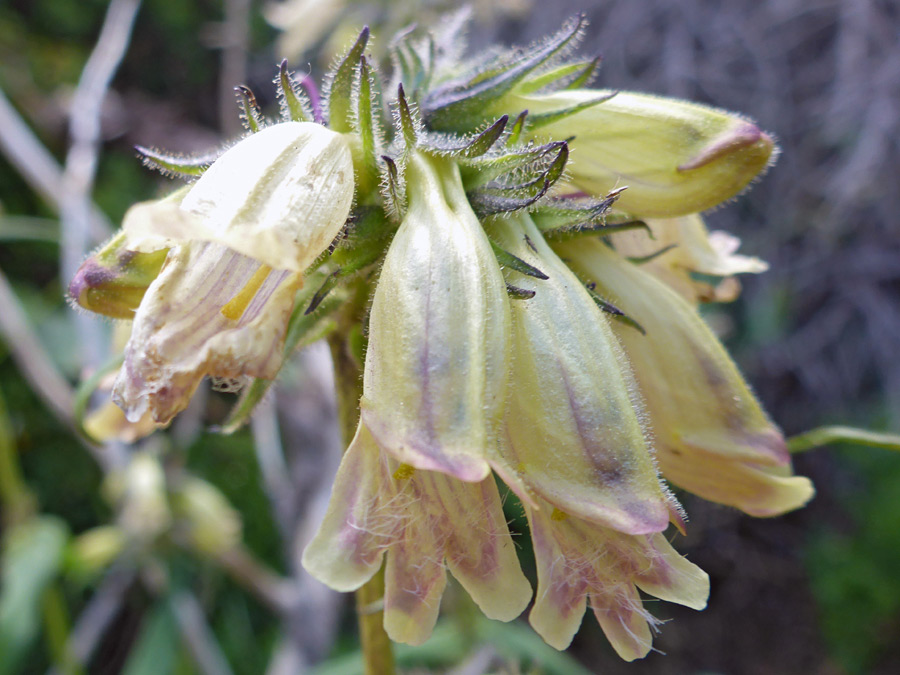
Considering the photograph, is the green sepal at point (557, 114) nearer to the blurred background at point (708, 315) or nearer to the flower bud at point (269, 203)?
the flower bud at point (269, 203)

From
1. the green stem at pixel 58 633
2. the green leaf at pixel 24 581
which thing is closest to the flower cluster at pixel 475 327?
the green leaf at pixel 24 581

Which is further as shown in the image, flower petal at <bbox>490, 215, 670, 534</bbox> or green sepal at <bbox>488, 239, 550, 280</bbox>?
green sepal at <bbox>488, 239, 550, 280</bbox>

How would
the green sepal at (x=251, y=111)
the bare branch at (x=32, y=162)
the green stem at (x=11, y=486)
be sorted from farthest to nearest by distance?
1. the bare branch at (x=32, y=162)
2. the green stem at (x=11, y=486)
3. the green sepal at (x=251, y=111)

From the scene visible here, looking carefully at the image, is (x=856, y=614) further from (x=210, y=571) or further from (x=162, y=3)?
(x=162, y=3)

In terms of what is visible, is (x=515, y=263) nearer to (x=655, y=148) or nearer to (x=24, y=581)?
(x=655, y=148)

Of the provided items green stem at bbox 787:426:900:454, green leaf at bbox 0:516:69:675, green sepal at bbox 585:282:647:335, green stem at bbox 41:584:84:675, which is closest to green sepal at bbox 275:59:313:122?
green sepal at bbox 585:282:647:335

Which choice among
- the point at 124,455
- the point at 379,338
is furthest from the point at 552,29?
the point at 379,338

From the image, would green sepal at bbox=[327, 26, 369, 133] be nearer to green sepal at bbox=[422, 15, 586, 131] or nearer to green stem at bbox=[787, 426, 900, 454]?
green sepal at bbox=[422, 15, 586, 131]
